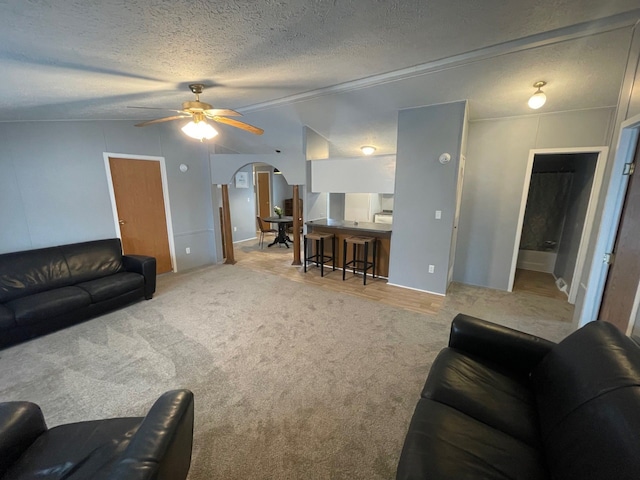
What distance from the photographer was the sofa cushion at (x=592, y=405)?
0.82m

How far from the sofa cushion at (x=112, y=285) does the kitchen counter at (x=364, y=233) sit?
2.73m

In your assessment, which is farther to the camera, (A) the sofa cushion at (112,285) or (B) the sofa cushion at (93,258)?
(B) the sofa cushion at (93,258)

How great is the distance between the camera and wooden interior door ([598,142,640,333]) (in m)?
1.77

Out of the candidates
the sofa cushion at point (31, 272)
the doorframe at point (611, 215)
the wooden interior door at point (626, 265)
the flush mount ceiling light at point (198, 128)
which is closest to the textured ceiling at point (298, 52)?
the flush mount ceiling light at point (198, 128)

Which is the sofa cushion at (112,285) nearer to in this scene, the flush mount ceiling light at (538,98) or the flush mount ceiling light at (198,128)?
the flush mount ceiling light at (198,128)

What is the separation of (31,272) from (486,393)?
14.5 feet

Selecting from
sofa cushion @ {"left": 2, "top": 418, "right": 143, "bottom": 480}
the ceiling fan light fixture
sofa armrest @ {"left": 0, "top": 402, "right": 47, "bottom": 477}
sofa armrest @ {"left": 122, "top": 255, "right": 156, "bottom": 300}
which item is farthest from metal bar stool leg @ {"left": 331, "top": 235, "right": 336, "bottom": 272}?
sofa armrest @ {"left": 0, "top": 402, "right": 47, "bottom": 477}

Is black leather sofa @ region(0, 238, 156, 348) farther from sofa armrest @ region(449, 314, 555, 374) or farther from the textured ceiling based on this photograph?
sofa armrest @ region(449, 314, 555, 374)

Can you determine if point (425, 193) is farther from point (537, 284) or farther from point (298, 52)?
point (537, 284)

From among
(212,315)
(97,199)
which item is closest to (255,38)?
(212,315)

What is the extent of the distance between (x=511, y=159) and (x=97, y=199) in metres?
5.87

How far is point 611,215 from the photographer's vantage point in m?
2.00

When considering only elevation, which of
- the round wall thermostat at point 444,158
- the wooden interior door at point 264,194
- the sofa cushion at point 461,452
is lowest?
the sofa cushion at point 461,452

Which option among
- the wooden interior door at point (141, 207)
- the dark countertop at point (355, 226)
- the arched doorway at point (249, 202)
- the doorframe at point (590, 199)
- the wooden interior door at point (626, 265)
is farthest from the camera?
the arched doorway at point (249, 202)
